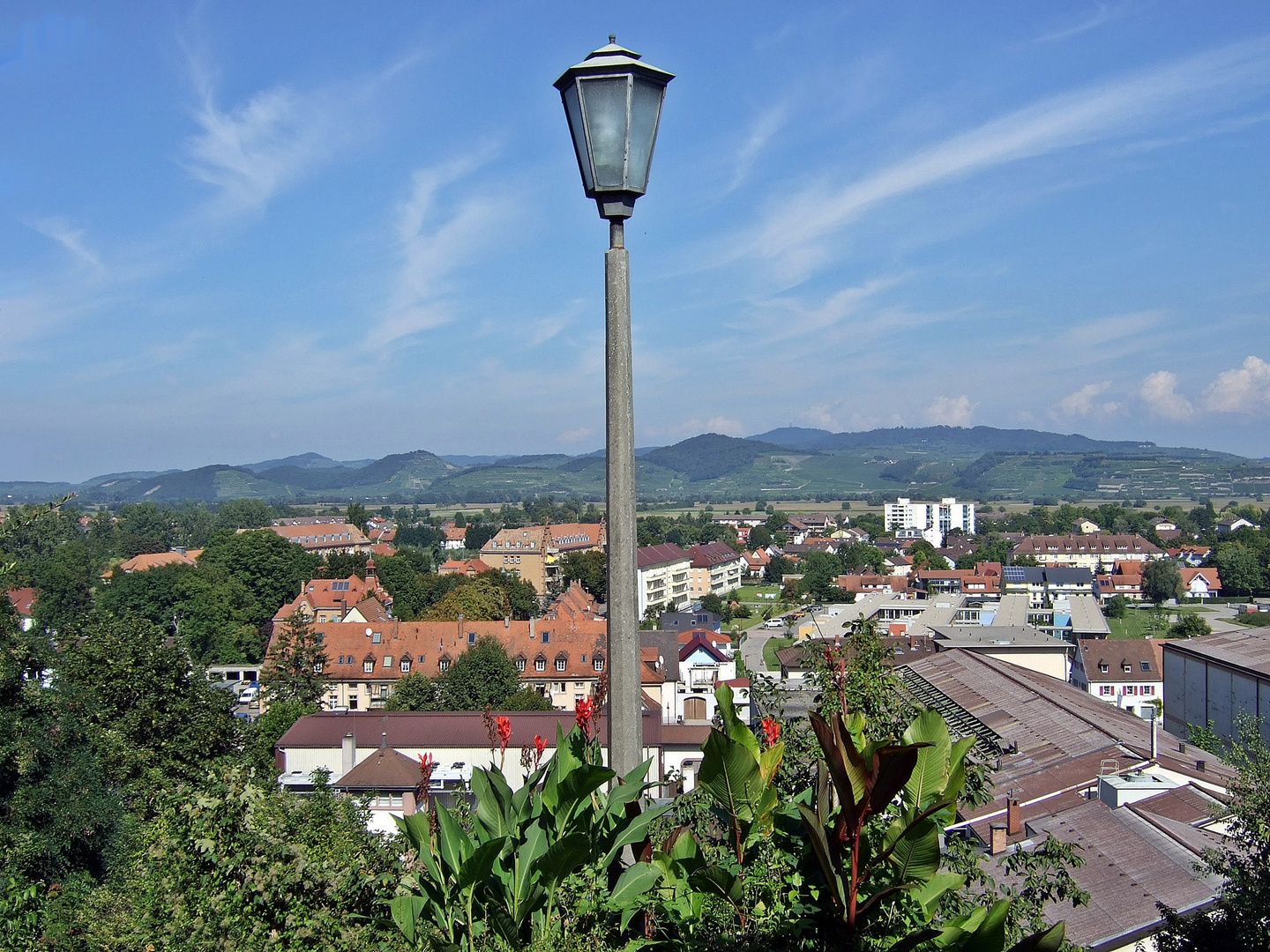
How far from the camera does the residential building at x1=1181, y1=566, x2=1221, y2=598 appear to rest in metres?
79.2

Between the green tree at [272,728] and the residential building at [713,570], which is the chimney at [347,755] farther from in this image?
the residential building at [713,570]

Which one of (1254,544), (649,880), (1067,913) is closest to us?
(649,880)

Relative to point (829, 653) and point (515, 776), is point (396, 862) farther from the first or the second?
point (515, 776)

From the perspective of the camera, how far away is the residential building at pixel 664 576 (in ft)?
248

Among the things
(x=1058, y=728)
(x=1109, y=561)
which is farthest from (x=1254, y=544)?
(x=1058, y=728)

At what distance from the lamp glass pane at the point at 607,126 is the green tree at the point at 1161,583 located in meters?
83.8

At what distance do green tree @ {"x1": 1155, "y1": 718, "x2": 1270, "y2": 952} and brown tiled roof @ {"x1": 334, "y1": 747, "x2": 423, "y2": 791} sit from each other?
15990 millimetres

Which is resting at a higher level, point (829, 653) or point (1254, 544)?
point (829, 653)

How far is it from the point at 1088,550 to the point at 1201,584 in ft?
87.4

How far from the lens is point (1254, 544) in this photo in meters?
90.9

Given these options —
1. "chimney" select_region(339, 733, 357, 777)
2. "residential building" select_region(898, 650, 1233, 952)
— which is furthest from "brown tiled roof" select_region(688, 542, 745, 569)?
"residential building" select_region(898, 650, 1233, 952)

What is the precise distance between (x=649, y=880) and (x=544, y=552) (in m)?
81.6

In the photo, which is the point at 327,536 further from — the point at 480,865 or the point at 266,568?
the point at 480,865

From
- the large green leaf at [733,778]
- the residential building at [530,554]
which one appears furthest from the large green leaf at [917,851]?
the residential building at [530,554]
